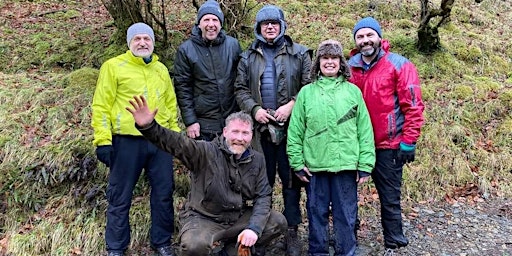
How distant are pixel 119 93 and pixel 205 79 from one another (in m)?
0.90

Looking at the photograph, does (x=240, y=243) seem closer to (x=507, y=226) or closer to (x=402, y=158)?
(x=402, y=158)

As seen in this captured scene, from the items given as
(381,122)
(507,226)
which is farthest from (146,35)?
(507,226)

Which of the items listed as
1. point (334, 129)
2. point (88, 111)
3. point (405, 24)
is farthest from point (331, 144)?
point (405, 24)

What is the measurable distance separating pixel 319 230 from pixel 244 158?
1056 mm

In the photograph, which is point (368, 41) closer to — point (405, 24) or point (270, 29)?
point (270, 29)

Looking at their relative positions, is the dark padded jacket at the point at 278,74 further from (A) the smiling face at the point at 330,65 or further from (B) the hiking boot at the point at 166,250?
(B) the hiking boot at the point at 166,250

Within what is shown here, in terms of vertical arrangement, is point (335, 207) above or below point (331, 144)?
below

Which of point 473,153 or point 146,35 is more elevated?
point 146,35

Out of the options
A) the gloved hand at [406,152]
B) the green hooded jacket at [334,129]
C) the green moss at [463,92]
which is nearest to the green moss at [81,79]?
the green hooded jacket at [334,129]

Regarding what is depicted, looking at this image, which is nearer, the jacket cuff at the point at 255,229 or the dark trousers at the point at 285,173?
the jacket cuff at the point at 255,229

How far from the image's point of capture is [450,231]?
5.40m

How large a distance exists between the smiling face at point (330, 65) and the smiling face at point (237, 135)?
91 centimetres

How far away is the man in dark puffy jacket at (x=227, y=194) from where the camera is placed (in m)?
3.87

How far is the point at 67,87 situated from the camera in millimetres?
7012
